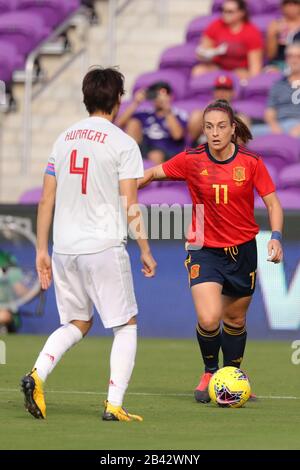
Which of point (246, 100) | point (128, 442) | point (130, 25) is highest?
point (130, 25)

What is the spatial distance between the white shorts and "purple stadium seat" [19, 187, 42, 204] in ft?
24.1

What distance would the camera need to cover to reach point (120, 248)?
7.66 metres

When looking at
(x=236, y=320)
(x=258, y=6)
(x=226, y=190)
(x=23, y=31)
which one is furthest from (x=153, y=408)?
(x=258, y=6)

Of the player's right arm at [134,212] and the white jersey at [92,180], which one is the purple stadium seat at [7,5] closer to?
the white jersey at [92,180]

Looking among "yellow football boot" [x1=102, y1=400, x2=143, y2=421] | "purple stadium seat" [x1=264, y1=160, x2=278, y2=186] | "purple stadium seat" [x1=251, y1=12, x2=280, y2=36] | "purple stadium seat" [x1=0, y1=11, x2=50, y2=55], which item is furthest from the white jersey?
"purple stadium seat" [x1=0, y1=11, x2=50, y2=55]

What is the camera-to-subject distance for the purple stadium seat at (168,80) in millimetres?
16875

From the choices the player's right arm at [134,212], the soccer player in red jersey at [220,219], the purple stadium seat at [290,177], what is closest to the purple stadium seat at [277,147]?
the purple stadium seat at [290,177]

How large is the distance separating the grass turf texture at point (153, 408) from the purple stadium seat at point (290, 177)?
2.21m

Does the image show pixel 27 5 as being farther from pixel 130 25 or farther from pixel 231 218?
pixel 231 218

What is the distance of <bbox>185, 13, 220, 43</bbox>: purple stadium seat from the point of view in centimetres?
1781

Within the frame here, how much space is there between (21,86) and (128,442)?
1190 centimetres

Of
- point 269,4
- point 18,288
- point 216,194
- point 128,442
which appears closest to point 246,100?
point 269,4

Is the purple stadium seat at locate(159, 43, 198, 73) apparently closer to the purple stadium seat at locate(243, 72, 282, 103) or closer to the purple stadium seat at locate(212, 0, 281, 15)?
the purple stadium seat at locate(212, 0, 281, 15)

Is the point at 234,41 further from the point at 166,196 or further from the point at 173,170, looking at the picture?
the point at 173,170
